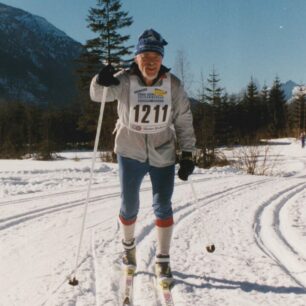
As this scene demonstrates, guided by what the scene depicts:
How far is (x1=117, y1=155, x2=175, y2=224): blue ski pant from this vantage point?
3480 mm

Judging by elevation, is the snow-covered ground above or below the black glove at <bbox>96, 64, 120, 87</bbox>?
below

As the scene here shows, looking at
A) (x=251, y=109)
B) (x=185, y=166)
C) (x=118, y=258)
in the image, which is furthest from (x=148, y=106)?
(x=251, y=109)

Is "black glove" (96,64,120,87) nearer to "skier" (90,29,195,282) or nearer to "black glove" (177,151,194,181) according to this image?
"skier" (90,29,195,282)

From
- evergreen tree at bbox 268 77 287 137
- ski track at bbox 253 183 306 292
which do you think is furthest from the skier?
evergreen tree at bbox 268 77 287 137

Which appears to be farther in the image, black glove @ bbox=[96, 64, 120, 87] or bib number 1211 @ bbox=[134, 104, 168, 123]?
bib number 1211 @ bbox=[134, 104, 168, 123]

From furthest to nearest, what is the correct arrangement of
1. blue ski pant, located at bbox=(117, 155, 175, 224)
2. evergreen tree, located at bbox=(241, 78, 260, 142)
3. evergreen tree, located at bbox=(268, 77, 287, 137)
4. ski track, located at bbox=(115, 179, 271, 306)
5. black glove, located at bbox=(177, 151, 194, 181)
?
evergreen tree, located at bbox=(268, 77, 287, 137) < evergreen tree, located at bbox=(241, 78, 260, 142) < black glove, located at bbox=(177, 151, 194, 181) < blue ski pant, located at bbox=(117, 155, 175, 224) < ski track, located at bbox=(115, 179, 271, 306)

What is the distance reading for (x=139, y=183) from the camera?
3.54 metres

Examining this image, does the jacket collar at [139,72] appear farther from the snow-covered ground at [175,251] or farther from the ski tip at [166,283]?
the ski tip at [166,283]

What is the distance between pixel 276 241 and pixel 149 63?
8.84ft

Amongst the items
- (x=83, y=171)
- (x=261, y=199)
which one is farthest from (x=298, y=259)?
(x=83, y=171)

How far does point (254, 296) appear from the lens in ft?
10.5

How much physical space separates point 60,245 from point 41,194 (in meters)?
4.32

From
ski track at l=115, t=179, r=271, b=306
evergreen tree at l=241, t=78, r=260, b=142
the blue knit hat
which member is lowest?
ski track at l=115, t=179, r=271, b=306

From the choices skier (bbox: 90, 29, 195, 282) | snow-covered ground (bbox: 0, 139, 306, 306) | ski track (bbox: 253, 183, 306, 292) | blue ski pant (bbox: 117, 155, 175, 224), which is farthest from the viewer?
ski track (bbox: 253, 183, 306, 292)
